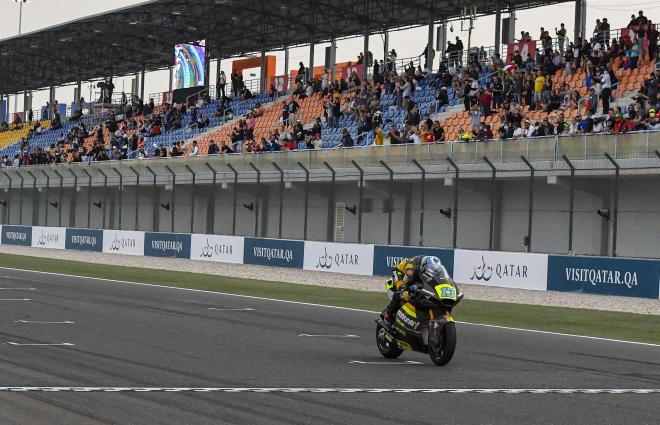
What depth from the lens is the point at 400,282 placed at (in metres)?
13.2

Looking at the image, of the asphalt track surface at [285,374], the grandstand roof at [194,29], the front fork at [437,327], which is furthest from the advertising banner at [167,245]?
the front fork at [437,327]

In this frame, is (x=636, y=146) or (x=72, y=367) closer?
(x=72, y=367)

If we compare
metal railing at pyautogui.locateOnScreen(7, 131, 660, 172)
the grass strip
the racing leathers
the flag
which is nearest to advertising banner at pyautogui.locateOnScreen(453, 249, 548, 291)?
the grass strip

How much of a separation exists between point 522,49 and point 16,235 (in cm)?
2445

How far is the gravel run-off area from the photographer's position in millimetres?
23219

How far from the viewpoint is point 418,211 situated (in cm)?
3091

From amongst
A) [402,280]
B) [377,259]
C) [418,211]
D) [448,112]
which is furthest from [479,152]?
[402,280]

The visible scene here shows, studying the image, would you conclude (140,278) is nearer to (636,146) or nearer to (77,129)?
(636,146)

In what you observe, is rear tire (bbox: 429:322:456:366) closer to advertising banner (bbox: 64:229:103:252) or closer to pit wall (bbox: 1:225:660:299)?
pit wall (bbox: 1:225:660:299)

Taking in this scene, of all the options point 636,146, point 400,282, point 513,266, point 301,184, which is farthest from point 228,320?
point 301,184

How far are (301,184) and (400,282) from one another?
21.9 meters

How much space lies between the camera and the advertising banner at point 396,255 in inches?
→ 1078

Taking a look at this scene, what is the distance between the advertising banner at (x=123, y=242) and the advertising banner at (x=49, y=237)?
3653 mm

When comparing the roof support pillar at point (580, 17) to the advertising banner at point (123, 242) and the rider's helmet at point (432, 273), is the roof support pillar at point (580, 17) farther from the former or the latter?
the rider's helmet at point (432, 273)
